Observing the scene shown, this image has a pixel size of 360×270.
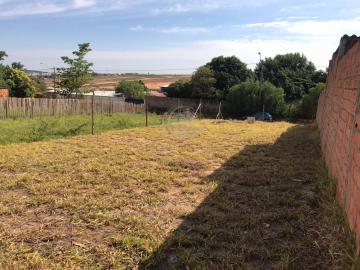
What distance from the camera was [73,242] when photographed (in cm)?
349

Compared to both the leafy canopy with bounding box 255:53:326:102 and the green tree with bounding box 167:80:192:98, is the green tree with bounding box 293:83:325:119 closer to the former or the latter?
the leafy canopy with bounding box 255:53:326:102

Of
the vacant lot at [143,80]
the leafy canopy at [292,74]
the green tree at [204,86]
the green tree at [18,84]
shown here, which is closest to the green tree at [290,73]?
the leafy canopy at [292,74]

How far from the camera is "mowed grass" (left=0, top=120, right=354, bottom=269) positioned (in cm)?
314

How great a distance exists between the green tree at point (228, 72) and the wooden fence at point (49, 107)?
1734 cm

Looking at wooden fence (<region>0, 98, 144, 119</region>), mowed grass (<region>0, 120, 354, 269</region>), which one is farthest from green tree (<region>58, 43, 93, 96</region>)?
mowed grass (<region>0, 120, 354, 269</region>)

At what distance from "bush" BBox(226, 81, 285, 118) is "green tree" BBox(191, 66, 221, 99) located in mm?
4981

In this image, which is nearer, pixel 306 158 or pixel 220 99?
pixel 306 158

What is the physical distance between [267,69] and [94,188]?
35.6m

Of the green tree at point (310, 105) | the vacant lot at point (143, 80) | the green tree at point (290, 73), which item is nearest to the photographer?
the green tree at point (310, 105)

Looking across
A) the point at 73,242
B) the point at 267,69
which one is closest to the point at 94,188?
the point at 73,242

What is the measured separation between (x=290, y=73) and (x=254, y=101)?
8.56 metres

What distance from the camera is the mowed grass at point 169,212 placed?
314 cm

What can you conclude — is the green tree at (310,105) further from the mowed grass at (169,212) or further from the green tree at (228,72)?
the mowed grass at (169,212)

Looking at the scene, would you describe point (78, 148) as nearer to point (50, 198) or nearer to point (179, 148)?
point (179, 148)
